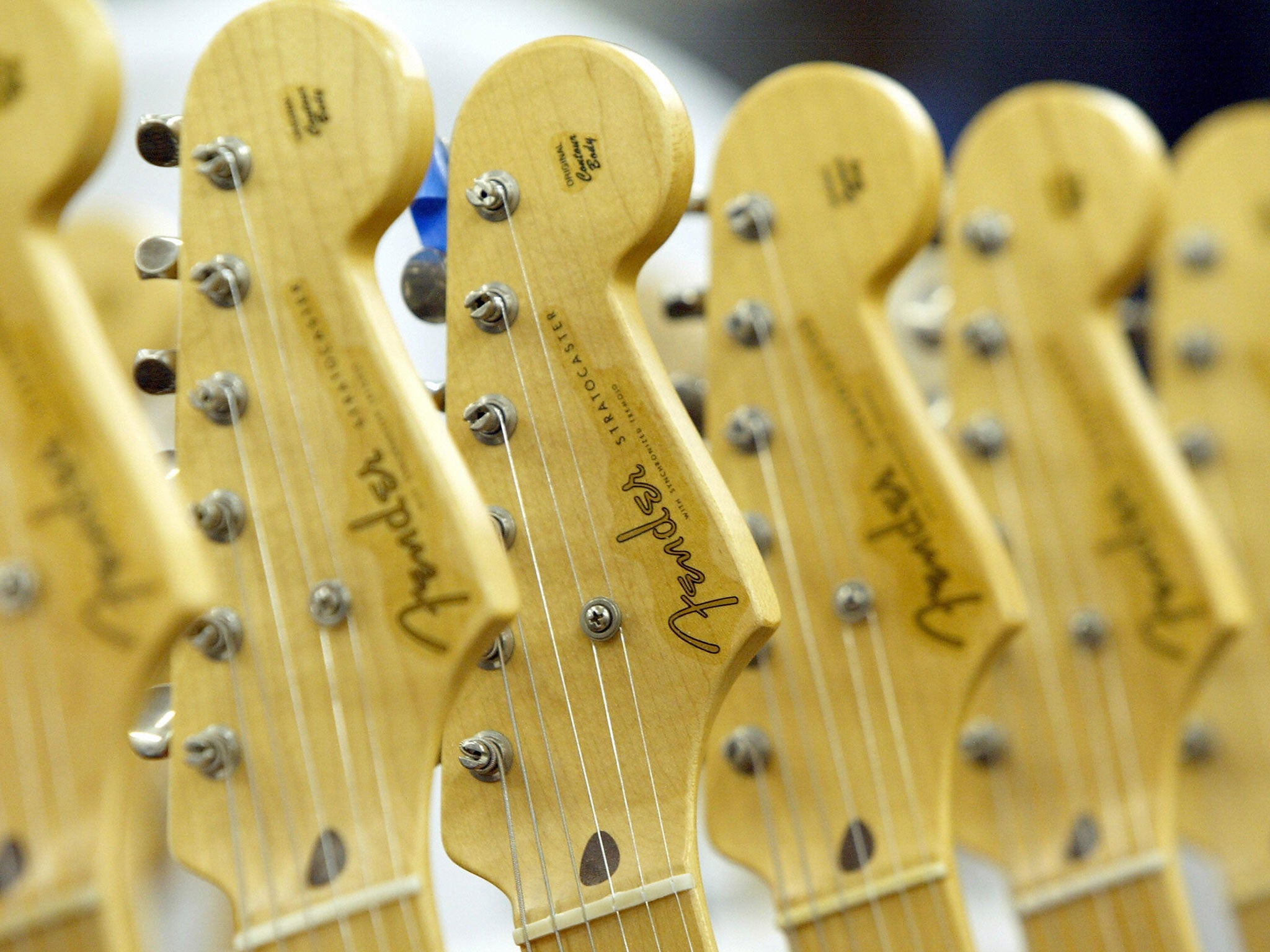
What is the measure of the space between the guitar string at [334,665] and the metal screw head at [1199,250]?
130cm

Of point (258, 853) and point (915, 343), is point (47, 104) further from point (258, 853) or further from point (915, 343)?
point (915, 343)

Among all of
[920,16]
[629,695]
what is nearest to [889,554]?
[629,695]

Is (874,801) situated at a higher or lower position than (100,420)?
lower

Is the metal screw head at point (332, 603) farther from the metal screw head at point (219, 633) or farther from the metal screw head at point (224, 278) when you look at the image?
the metal screw head at point (224, 278)

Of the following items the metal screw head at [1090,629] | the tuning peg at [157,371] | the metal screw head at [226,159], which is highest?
the metal screw head at [226,159]

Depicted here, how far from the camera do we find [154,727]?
1.06 meters

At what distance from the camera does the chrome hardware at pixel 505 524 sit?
105 cm

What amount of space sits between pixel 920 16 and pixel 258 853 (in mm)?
→ 2259

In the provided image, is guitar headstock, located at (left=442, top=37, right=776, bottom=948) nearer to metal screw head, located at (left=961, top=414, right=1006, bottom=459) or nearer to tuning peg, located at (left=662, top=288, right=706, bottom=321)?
tuning peg, located at (left=662, top=288, right=706, bottom=321)

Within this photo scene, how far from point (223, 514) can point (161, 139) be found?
0.27m

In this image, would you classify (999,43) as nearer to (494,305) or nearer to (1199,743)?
(1199,743)

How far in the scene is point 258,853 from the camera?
1.00 meters

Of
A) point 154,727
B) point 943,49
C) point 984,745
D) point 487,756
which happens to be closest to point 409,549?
point 487,756

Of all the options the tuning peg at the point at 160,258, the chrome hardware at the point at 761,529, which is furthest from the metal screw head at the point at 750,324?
the tuning peg at the point at 160,258
